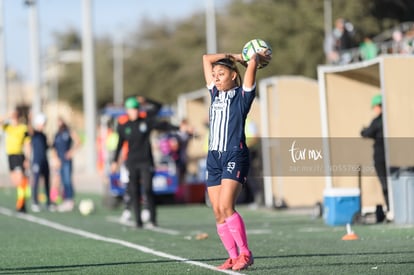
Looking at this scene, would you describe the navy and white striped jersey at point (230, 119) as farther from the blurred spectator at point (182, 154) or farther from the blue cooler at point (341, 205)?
the blurred spectator at point (182, 154)

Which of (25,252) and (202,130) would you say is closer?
(25,252)

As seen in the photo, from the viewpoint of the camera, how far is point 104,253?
507 inches

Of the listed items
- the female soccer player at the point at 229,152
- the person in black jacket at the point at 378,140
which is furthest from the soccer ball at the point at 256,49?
the person in black jacket at the point at 378,140

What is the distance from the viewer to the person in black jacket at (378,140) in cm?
1784

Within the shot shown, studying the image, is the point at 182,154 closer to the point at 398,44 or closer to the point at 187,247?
the point at 398,44

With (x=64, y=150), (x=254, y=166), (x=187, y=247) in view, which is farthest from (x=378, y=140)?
(x=64, y=150)

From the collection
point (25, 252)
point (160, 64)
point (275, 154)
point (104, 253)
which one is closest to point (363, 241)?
point (104, 253)

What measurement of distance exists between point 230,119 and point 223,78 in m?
0.43

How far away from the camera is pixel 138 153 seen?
17734mm

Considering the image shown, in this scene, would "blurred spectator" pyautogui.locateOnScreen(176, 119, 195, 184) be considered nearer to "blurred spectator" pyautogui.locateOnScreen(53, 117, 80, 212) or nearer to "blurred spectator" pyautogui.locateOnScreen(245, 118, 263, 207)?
"blurred spectator" pyautogui.locateOnScreen(245, 118, 263, 207)

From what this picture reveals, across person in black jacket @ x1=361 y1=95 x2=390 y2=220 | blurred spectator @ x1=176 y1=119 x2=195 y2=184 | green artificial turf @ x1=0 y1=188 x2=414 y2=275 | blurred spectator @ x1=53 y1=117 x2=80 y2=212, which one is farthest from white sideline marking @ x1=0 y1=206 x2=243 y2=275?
person in black jacket @ x1=361 y1=95 x2=390 y2=220

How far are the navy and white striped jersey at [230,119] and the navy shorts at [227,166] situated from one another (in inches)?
2.4

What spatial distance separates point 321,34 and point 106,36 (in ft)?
217

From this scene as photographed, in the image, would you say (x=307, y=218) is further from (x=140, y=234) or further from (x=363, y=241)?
(x=363, y=241)
